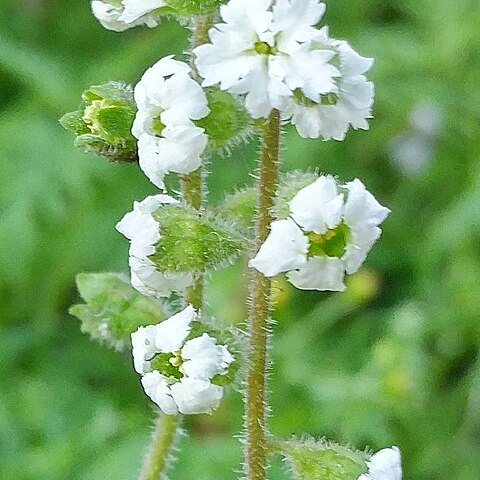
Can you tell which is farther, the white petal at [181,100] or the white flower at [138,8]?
the white flower at [138,8]

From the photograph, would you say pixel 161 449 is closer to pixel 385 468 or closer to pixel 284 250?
pixel 385 468

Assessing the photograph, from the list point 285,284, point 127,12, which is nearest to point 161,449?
point 127,12

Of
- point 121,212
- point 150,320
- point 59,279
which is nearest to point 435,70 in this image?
point 121,212

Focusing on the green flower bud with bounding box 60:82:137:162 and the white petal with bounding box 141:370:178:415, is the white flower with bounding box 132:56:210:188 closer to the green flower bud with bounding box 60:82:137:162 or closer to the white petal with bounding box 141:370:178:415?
the green flower bud with bounding box 60:82:137:162

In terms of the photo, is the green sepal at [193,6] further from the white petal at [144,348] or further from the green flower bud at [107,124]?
the white petal at [144,348]

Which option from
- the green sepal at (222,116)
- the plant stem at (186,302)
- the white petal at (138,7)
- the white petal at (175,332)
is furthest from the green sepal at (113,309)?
the white petal at (138,7)

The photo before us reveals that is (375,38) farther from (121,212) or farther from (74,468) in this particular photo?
(74,468)
